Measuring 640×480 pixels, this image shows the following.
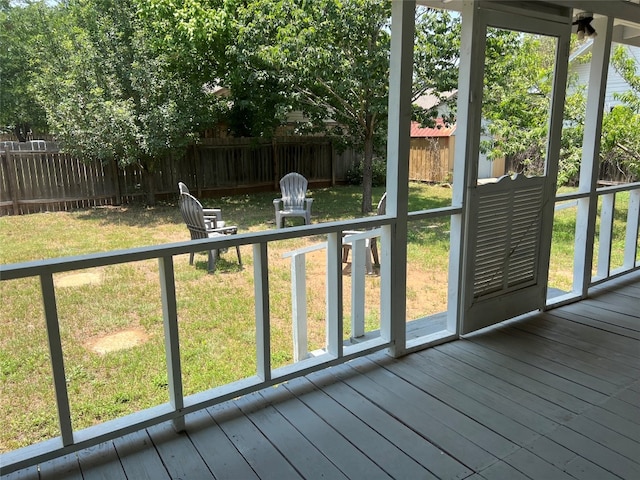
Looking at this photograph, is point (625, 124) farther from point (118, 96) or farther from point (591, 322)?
point (118, 96)

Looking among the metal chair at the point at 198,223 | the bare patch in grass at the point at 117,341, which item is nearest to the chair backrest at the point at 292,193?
the metal chair at the point at 198,223

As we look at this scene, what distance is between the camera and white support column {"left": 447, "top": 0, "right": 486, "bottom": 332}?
8.82 ft

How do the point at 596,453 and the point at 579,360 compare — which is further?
the point at 579,360

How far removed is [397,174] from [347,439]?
133 cm

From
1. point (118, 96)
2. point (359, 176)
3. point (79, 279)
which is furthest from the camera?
point (359, 176)

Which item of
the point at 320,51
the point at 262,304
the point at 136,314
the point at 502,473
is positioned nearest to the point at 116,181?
the point at 320,51

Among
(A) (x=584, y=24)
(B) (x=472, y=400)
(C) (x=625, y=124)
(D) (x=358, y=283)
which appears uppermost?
(A) (x=584, y=24)

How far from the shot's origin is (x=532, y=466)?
1.86m

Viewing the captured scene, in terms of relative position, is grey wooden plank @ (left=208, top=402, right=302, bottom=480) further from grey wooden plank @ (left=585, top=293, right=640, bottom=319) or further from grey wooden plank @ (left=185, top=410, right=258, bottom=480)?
grey wooden plank @ (left=585, top=293, right=640, bottom=319)

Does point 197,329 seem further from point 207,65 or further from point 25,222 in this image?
point 207,65

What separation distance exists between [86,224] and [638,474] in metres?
7.56

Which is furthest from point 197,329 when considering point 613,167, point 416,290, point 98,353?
point 613,167

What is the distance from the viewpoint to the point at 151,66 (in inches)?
318

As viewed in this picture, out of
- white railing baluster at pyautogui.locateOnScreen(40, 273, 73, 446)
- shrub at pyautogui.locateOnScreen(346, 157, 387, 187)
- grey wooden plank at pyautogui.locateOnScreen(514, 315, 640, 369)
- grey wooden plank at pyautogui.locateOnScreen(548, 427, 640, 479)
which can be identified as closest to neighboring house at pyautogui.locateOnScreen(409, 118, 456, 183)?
shrub at pyautogui.locateOnScreen(346, 157, 387, 187)
